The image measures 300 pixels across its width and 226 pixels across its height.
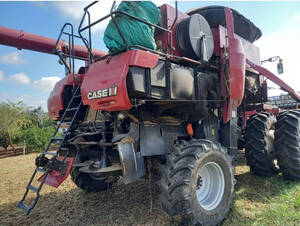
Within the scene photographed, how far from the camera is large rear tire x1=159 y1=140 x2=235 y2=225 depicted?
2547 mm

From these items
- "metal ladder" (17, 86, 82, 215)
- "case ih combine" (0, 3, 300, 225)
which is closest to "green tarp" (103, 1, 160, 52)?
"case ih combine" (0, 3, 300, 225)

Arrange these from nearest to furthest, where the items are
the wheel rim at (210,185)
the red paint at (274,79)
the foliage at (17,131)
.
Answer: the wheel rim at (210,185) → the red paint at (274,79) → the foliage at (17,131)

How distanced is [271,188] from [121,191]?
2792 mm

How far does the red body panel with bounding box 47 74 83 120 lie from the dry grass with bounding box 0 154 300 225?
1654mm

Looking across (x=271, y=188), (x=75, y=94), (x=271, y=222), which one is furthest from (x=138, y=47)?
(x=271, y=188)

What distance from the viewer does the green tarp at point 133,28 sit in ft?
9.16

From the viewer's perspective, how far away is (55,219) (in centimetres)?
341

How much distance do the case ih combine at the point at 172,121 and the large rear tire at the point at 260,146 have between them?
18 mm

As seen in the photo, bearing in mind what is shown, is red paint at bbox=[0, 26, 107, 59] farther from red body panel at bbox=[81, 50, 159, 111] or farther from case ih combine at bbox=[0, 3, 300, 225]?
red body panel at bbox=[81, 50, 159, 111]

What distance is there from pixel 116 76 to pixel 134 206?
223 centimetres

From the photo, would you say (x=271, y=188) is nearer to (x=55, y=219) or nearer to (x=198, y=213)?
(x=198, y=213)

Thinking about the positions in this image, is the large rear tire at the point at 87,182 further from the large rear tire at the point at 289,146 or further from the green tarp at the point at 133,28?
the large rear tire at the point at 289,146

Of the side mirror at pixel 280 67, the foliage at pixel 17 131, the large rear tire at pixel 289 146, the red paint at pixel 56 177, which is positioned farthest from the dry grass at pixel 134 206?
the foliage at pixel 17 131

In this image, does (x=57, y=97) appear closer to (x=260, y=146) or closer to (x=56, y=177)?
(x=56, y=177)
